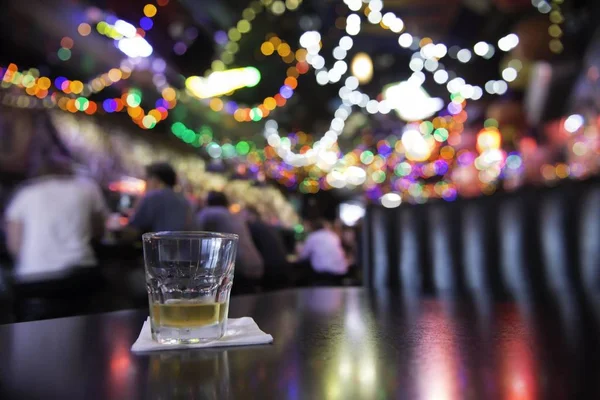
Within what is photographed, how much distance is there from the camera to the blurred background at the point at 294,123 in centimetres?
167

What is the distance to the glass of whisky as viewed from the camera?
0.50m

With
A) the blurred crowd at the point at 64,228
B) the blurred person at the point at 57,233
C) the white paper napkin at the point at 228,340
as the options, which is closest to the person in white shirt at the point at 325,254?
the blurred crowd at the point at 64,228

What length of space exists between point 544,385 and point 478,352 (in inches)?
4.4

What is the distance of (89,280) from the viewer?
89.7 inches

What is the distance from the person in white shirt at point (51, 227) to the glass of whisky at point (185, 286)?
1946 mm

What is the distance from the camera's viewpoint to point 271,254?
4.21m

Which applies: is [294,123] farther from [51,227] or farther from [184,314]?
[184,314]

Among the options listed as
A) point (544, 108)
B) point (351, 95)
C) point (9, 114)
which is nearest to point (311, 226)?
point (9, 114)

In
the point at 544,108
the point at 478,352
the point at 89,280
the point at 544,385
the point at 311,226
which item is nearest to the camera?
the point at 544,385

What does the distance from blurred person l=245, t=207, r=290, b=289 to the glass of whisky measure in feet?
11.8

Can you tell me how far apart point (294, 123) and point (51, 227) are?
8240 mm

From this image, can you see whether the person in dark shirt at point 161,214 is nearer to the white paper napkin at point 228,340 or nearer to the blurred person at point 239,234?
the blurred person at point 239,234

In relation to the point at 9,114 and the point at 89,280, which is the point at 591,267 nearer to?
the point at 89,280

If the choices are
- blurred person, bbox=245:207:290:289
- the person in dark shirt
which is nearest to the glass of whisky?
the person in dark shirt
